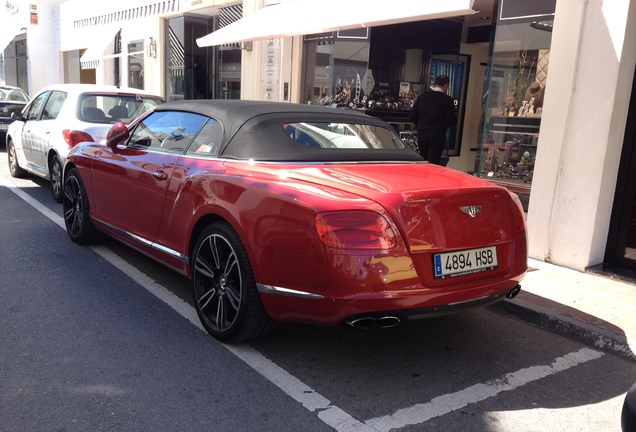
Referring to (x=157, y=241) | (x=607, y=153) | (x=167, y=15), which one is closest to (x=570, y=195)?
(x=607, y=153)

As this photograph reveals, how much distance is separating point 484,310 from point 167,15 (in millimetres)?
12968

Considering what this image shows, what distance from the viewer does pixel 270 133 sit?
3992 millimetres

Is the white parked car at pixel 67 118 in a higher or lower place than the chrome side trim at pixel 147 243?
higher

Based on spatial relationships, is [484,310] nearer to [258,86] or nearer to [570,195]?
[570,195]

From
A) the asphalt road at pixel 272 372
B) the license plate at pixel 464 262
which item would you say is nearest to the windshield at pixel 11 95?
the asphalt road at pixel 272 372

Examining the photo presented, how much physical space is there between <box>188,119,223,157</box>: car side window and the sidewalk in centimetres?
264

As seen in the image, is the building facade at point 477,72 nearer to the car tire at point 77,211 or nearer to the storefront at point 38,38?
the storefront at point 38,38

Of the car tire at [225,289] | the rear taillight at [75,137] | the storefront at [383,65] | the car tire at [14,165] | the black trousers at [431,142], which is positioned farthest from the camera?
the storefront at [383,65]

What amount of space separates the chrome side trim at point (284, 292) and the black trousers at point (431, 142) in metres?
5.67

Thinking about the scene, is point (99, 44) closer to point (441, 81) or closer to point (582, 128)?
point (441, 81)

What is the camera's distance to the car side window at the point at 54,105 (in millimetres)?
8102

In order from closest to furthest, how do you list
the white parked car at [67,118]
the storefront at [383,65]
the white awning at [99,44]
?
the white parked car at [67,118]
the storefront at [383,65]
the white awning at [99,44]

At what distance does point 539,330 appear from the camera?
4.46m

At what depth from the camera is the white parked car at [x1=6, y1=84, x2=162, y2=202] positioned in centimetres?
746
